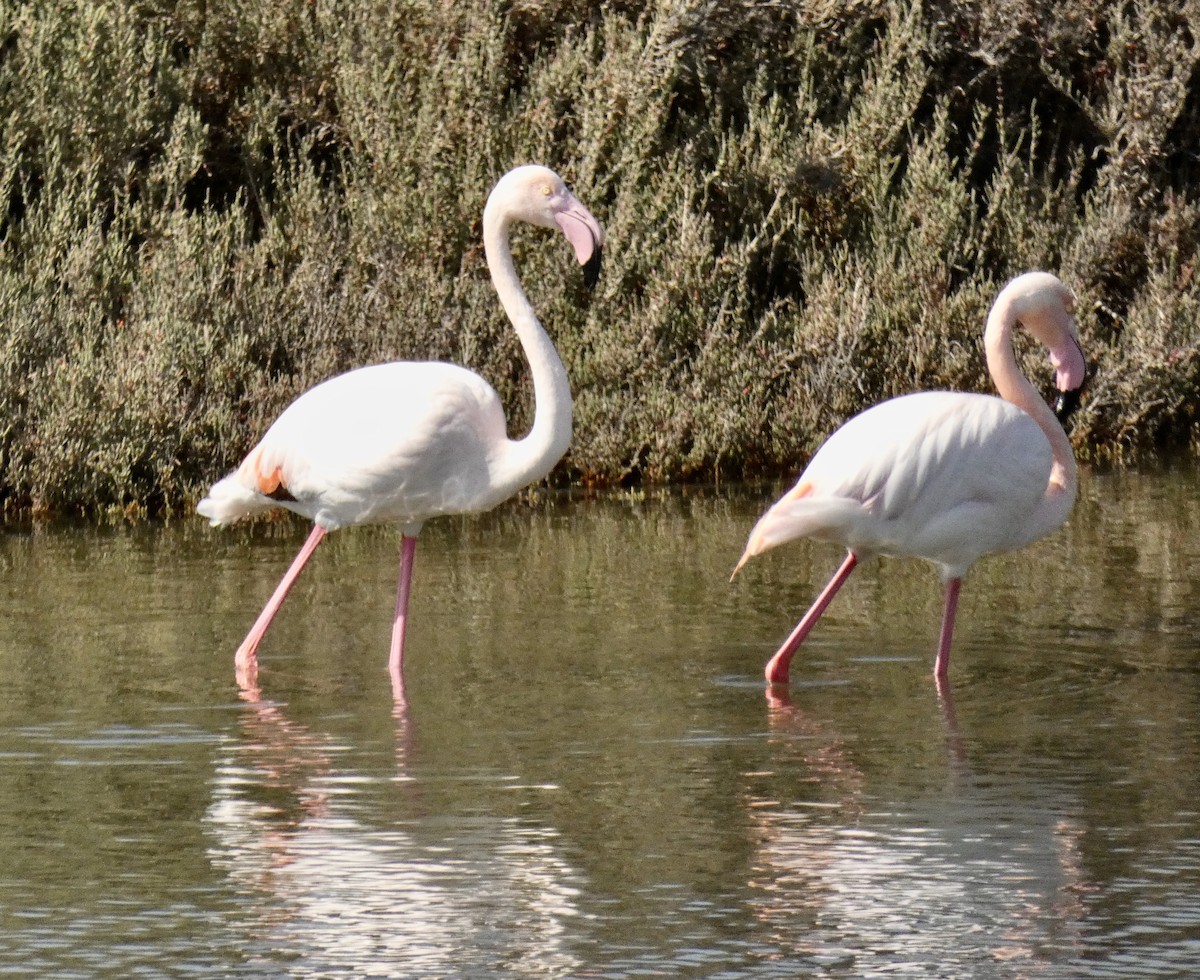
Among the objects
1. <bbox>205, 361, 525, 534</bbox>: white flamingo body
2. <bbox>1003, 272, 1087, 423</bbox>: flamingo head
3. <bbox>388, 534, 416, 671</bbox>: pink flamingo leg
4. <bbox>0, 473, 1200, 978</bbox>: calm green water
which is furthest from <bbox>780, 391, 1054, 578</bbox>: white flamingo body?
<bbox>388, 534, 416, 671</bbox>: pink flamingo leg

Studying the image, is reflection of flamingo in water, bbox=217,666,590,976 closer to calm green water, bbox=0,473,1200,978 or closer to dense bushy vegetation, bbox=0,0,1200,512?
calm green water, bbox=0,473,1200,978

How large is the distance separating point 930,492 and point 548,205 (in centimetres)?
152

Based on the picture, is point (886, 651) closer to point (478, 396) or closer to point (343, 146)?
point (478, 396)

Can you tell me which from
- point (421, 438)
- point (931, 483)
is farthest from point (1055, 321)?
point (421, 438)

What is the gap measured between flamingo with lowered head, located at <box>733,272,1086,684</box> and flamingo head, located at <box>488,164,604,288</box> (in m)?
1.01

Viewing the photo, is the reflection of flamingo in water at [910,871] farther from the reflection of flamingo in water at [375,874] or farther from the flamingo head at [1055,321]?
the flamingo head at [1055,321]

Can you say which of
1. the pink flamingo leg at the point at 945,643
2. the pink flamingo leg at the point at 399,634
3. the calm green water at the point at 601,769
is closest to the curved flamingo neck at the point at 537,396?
the pink flamingo leg at the point at 399,634

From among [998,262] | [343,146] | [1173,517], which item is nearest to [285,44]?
[343,146]

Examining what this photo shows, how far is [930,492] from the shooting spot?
622 centimetres

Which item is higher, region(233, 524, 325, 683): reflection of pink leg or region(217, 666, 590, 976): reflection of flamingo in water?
region(233, 524, 325, 683): reflection of pink leg

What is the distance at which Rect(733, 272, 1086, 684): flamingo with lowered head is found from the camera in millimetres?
6199

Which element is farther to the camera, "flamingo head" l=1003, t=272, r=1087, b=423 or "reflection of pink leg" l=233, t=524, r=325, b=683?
"flamingo head" l=1003, t=272, r=1087, b=423

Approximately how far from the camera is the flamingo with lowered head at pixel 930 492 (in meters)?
6.20

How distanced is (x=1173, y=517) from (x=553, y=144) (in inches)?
149
